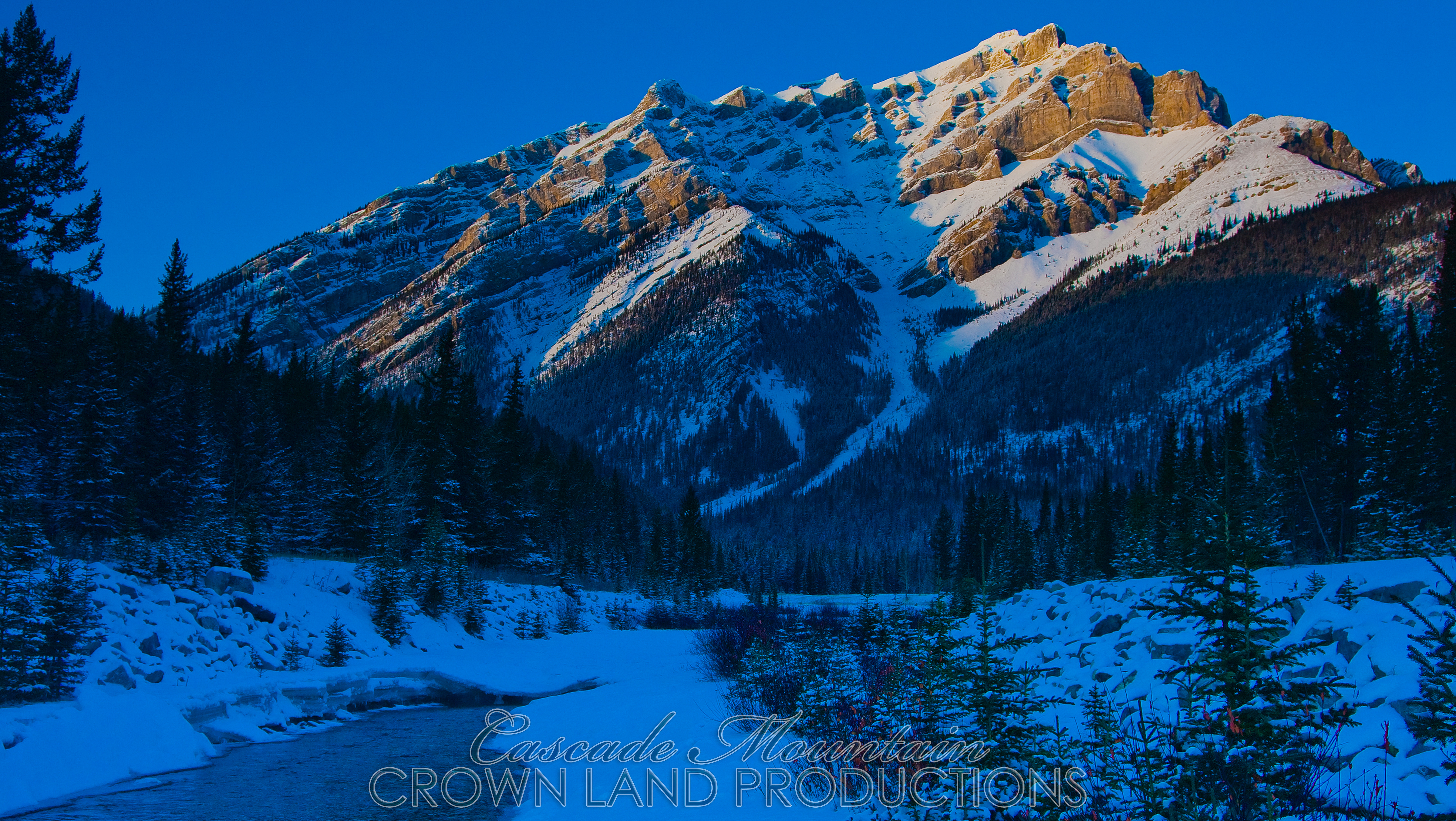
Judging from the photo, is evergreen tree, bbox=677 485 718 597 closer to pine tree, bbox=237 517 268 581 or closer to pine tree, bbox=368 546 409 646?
pine tree, bbox=368 546 409 646

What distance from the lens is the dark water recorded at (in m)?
11.6

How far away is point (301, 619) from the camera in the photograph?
26.0 m

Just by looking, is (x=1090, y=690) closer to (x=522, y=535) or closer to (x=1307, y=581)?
(x=1307, y=581)

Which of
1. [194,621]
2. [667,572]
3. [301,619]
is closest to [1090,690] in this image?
[194,621]

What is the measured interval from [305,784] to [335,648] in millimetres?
13218

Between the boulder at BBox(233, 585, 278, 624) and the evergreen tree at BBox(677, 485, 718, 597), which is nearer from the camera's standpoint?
the boulder at BBox(233, 585, 278, 624)

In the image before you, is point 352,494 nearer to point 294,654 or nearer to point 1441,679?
point 294,654

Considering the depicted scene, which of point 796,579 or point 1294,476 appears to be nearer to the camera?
point 1294,476

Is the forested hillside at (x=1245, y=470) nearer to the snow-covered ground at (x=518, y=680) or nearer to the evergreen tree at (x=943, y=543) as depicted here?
the evergreen tree at (x=943, y=543)

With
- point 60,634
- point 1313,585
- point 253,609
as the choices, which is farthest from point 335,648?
point 1313,585

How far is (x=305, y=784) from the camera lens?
1358 centimetres

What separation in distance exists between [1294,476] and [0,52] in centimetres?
5323

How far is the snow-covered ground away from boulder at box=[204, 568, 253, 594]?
14.6 inches

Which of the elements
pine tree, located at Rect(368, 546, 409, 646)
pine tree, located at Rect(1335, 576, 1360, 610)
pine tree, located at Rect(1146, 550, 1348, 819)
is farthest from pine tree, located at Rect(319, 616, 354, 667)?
pine tree, located at Rect(1335, 576, 1360, 610)
